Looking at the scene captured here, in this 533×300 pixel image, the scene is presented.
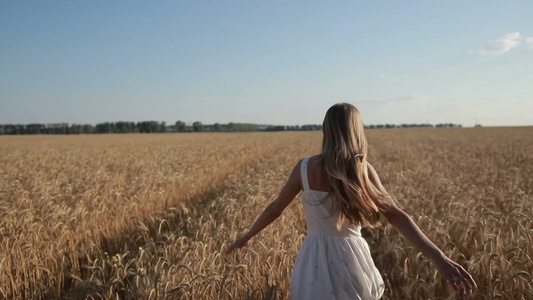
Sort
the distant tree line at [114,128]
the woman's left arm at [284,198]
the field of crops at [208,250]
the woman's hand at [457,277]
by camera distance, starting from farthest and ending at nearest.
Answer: the distant tree line at [114,128]
the field of crops at [208,250]
the woman's left arm at [284,198]
the woman's hand at [457,277]

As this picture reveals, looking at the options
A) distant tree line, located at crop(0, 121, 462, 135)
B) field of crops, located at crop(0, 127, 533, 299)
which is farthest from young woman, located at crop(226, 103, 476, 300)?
distant tree line, located at crop(0, 121, 462, 135)

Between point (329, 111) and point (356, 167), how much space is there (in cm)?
39

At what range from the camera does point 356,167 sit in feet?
6.47

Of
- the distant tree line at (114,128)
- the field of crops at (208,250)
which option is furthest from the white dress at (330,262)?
the distant tree line at (114,128)

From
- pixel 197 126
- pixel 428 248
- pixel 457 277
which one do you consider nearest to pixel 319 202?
pixel 428 248

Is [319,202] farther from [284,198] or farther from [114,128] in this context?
[114,128]

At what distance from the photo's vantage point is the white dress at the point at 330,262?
2127 mm

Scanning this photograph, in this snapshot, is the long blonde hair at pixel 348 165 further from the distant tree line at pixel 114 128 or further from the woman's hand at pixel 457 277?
the distant tree line at pixel 114 128

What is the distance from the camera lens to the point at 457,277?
5.82 feet

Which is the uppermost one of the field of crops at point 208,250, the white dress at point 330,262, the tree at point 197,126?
the tree at point 197,126

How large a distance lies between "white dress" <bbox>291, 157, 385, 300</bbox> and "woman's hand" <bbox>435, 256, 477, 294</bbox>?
0.52 meters

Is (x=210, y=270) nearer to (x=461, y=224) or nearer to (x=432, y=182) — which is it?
(x=461, y=224)

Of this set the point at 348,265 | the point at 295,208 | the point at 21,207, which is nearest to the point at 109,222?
the point at 21,207

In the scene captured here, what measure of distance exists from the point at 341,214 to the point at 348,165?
0.35 m
